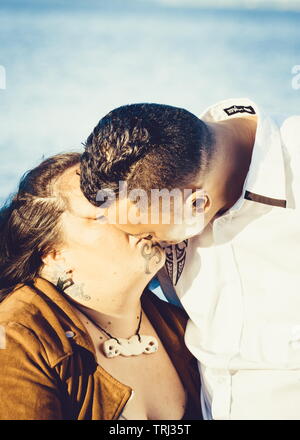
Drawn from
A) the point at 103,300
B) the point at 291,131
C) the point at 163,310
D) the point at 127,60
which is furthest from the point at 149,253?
the point at 127,60

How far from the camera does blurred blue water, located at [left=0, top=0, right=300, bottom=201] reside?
3.44m

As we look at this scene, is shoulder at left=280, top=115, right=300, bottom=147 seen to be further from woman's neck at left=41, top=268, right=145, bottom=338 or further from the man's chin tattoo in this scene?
woman's neck at left=41, top=268, right=145, bottom=338

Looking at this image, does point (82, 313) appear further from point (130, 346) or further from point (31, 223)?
point (31, 223)

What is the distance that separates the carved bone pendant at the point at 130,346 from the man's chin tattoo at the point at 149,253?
24cm

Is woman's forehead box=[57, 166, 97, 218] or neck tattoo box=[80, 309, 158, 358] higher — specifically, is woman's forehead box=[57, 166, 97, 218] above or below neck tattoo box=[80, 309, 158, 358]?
above

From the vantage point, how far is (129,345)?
73.3 inches

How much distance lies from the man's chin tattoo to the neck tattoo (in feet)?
0.77

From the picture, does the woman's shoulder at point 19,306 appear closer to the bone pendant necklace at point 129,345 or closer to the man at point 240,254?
the bone pendant necklace at point 129,345

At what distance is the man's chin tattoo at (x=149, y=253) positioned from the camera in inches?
72.3

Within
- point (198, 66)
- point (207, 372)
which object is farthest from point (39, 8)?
point (207, 372)

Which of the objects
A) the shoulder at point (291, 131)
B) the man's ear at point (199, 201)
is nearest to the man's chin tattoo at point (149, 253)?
the man's ear at point (199, 201)

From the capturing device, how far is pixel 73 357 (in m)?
1.64

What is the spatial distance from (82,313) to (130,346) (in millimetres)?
194

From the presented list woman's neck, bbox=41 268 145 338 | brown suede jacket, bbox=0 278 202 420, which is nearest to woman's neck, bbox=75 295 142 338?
woman's neck, bbox=41 268 145 338
